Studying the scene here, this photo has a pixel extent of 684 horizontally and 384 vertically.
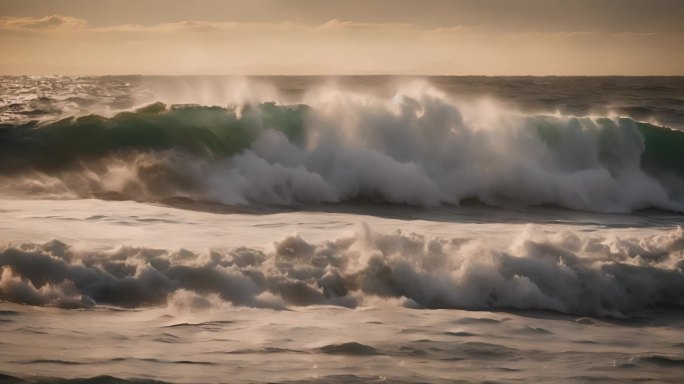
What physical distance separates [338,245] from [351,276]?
0.76 metres

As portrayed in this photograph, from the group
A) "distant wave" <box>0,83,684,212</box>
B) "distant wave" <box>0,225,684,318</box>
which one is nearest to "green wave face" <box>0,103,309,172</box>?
"distant wave" <box>0,83,684,212</box>

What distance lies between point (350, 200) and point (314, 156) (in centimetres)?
188

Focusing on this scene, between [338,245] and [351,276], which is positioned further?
[338,245]

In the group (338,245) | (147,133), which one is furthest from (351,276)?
(147,133)

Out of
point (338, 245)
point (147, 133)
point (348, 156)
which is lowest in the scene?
point (338, 245)

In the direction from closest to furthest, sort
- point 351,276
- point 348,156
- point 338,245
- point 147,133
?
1. point 351,276
2. point 338,245
3. point 348,156
4. point 147,133

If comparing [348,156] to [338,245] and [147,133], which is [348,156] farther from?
[338,245]

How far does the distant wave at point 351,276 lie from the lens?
849 centimetres

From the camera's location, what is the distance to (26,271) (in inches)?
344

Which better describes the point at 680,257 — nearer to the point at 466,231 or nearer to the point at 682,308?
the point at 682,308

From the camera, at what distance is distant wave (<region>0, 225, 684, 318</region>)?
8.49 meters

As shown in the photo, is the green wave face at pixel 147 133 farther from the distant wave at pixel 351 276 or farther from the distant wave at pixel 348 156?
the distant wave at pixel 351 276

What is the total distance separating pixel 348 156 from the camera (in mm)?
17531

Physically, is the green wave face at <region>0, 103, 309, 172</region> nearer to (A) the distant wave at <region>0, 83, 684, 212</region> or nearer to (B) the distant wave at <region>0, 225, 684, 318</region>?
(A) the distant wave at <region>0, 83, 684, 212</region>
